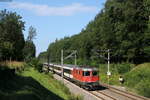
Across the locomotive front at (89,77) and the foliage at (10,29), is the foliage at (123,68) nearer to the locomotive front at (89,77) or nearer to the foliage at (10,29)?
the foliage at (10,29)

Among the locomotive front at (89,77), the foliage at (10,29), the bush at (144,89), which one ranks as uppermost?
the foliage at (10,29)

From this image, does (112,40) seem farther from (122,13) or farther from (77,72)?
(77,72)

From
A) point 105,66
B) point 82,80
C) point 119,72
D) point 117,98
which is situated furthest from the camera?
point 105,66

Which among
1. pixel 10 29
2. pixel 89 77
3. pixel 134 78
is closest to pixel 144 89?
pixel 89 77

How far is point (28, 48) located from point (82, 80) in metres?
74.3

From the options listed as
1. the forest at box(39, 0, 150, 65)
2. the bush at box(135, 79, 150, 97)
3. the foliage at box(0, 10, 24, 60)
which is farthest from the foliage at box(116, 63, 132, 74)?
the bush at box(135, 79, 150, 97)

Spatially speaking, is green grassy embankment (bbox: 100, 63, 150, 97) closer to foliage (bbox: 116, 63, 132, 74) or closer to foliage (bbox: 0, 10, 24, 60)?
foliage (bbox: 116, 63, 132, 74)

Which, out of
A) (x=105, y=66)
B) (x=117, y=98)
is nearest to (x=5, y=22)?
(x=105, y=66)

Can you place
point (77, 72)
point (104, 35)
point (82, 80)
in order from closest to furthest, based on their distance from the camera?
point (82, 80) < point (77, 72) < point (104, 35)

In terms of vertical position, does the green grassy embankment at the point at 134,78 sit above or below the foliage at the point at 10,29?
below

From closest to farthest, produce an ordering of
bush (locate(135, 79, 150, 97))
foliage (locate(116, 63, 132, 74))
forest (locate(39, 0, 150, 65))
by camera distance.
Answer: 1. bush (locate(135, 79, 150, 97))
2. foliage (locate(116, 63, 132, 74))
3. forest (locate(39, 0, 150, 65))

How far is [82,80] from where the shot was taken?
45938 millimetres

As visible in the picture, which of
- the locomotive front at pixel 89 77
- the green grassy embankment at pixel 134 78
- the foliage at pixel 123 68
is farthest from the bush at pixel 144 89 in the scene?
the foliage at pixel 123 68

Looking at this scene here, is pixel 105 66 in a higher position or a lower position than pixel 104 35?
lower
